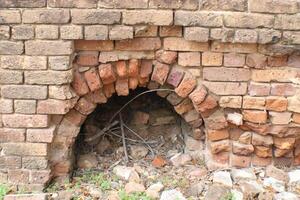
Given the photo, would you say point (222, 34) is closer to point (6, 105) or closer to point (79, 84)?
point (79, 84)

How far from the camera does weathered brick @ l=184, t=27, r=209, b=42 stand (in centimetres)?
343

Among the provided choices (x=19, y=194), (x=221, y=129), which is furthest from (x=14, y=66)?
(x=221, y=129)

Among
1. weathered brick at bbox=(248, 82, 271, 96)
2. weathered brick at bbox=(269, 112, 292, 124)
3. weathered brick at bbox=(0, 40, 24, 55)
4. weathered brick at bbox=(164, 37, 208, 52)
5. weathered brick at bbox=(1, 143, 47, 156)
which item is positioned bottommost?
weathered brick at bbox=(1, 143, 47, 156)

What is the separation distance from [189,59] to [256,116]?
71 centimetres

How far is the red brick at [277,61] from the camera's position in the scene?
3.55 metres

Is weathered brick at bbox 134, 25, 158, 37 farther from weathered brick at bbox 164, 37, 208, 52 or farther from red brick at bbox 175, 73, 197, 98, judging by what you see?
red brick at bbox 175, 73, 197, 98

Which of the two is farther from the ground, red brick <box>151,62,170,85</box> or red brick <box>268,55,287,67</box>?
red brick <box>268,55,287,67</box>

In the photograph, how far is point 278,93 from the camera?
3.59 meters

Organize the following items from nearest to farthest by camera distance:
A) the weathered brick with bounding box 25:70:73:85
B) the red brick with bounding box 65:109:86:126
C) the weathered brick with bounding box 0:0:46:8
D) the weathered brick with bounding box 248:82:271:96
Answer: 1. the weathered brick with bounding box 0:0:46:8
2. the weathered brick with bounding box 25:70:73:85
3. the weathered brick with bounding box 248:82:271:96
4. the red brick with bounding box 65:109:86:126

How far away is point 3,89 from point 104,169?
1.10m

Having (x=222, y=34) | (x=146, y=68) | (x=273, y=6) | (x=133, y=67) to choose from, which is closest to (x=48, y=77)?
(x=133, y=67)

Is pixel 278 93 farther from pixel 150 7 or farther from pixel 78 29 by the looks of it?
pixel 78 29

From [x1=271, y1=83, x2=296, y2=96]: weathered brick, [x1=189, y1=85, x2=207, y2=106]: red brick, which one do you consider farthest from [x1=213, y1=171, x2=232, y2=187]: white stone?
[x1=271, y1=83, x2=296, y2=96]: weathered brick

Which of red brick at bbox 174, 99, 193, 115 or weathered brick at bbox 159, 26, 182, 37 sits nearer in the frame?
weathered brick at bbox 159, 26, 182, 37
